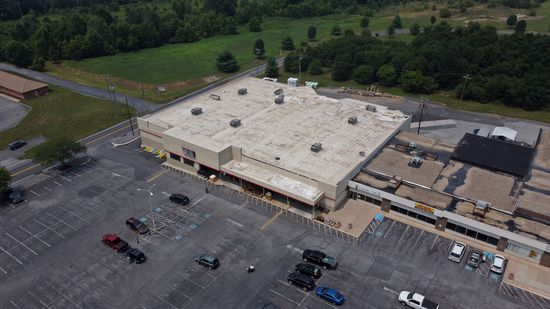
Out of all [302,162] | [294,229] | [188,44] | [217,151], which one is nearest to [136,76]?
[188,44]

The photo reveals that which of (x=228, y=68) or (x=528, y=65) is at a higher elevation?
(x=528, y=65)

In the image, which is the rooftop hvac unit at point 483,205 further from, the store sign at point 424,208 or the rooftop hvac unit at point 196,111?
the rooftop hvac unit at point 196,111

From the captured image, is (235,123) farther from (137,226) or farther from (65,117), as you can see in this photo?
(65,117)

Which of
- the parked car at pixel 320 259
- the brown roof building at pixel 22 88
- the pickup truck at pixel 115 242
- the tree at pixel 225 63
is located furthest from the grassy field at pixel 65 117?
the parked car at pixel 320 259

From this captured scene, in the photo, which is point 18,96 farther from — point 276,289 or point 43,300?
point 276,289

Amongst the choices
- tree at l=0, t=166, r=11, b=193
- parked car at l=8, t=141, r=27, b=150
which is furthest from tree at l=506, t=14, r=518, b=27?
tree at l=0, t=166, r=11, b=193

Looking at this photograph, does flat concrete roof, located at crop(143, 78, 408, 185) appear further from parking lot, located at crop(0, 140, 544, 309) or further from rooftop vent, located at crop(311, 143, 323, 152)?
parking lot, located at crop(0, 140, 544, 309)
